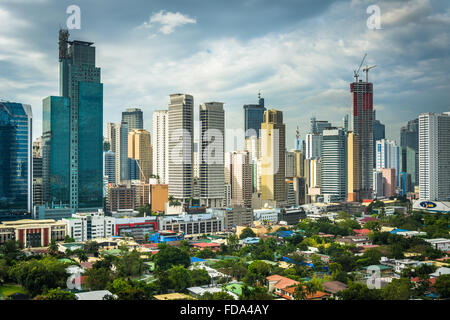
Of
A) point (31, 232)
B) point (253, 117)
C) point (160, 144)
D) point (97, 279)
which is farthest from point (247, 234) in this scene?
point (253, 117)

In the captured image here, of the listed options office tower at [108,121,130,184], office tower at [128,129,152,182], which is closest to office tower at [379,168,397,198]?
office tower at [128,129,152,182]

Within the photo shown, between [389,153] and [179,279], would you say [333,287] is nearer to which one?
[179,279]

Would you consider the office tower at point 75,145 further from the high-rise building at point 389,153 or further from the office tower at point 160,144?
the high-rise building at point 389,153

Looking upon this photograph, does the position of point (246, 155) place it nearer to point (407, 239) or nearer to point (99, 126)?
point (99, 126)

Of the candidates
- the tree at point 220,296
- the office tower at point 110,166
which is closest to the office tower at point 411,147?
the tree at point 220,296

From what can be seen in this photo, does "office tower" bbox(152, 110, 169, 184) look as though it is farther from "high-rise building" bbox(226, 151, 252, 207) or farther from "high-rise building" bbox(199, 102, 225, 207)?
"high-rise building" bbox(199, 102, 225, 207)

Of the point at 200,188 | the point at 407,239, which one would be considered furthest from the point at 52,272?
the point at 200,188
